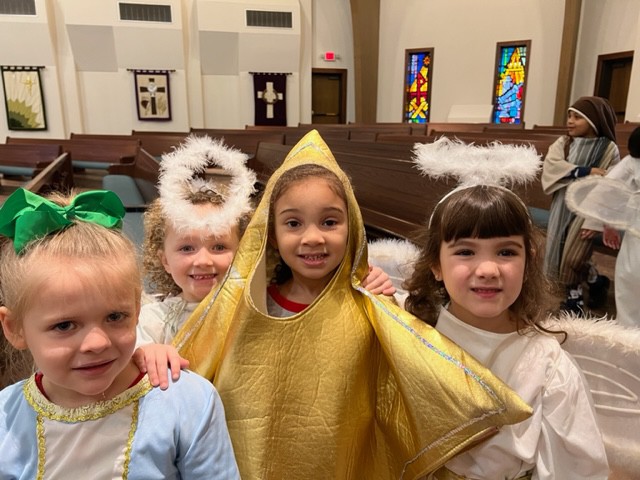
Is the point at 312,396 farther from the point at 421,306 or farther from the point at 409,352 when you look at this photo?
the point at 421,306

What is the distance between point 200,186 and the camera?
1452mm

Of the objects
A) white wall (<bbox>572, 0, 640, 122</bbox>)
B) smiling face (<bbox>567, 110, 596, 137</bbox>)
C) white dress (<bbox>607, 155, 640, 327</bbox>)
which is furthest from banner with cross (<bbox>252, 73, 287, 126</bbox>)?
white dress (<bbox>607, 155, 640, 327</bbox>)

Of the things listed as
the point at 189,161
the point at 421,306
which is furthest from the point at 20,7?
the point at 421,306

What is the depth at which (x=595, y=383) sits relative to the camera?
1.47 meters

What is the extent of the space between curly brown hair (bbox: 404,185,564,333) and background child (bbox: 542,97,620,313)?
2140mm

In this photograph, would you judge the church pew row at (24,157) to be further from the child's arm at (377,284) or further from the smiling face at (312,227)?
the child's arm at (377,284)

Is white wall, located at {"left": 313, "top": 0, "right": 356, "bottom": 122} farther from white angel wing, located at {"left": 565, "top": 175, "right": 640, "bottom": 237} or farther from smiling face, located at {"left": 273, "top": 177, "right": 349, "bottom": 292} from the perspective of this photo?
smiling face, located at {"left": 273, "top": 177, "right": 349, "bottom": 292}

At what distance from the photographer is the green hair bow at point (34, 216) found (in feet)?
2.92

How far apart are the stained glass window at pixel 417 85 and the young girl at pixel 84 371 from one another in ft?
36.7

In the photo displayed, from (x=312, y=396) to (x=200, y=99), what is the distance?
36.7ft

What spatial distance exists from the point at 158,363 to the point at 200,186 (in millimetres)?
601

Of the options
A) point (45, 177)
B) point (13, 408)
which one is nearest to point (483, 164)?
point (13, 408)

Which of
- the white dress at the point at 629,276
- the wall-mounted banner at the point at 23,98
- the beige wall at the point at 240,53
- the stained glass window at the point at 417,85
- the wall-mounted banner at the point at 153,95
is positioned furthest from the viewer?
the stained glass window at the point at 417,85

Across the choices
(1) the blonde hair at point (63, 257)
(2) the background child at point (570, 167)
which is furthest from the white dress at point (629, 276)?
(1) the blonde hair at point (63, 257)
